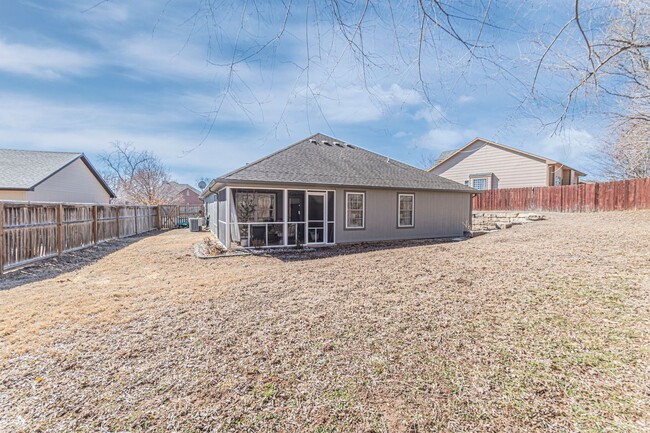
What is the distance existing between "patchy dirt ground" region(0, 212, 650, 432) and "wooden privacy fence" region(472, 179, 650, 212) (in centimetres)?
1103

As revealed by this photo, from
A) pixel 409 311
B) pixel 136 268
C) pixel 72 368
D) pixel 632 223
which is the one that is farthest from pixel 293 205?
pixel 632 223

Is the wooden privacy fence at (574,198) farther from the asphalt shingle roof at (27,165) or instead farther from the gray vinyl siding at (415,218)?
the asphalt shingle roof at (27,165)

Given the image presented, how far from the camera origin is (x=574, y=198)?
16.5 meters

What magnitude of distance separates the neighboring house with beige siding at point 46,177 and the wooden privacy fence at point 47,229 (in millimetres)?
3626

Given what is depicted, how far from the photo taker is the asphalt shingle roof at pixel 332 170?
9.95 m

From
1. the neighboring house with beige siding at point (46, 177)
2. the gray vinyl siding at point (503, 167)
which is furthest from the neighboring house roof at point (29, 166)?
the gray vinyl siding at point (503, 167)

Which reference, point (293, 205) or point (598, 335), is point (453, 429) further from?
point (293, 205)

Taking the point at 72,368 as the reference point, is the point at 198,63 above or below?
above

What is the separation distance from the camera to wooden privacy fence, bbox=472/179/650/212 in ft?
45.4

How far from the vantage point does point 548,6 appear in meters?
2.63

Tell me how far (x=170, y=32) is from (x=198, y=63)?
26 centimetres

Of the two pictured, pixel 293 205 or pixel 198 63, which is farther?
pixel 293 205

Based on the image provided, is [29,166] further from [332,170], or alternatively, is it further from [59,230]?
[332,170]

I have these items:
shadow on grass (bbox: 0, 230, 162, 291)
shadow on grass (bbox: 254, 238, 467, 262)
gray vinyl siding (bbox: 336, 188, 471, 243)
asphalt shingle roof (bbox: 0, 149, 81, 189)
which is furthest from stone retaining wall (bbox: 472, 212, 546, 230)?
asphalt shingle roof (bbox: 0, 149, 81, 189)
